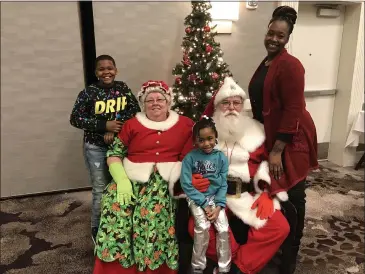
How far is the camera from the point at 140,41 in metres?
3.50

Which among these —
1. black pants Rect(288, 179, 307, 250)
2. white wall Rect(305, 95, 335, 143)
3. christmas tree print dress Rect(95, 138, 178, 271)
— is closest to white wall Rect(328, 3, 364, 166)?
white wall Rect(305, 95, 335, 143)

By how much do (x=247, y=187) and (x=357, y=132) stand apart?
2.74 meters

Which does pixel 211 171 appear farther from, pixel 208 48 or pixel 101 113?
pixel 208 48

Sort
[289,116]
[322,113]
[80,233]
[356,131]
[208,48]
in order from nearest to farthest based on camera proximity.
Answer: [289,116] < [80,233] < [208,48] < [356,131] < [322,113]

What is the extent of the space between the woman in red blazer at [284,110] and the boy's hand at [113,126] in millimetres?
826

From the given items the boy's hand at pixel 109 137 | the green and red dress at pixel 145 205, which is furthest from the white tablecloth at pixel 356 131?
the boy's hand at pixel 109 137

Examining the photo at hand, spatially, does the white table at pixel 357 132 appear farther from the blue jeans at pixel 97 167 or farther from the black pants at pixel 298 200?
the blue jeans at pixel 97 167

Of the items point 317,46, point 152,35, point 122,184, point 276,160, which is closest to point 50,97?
point 152,35

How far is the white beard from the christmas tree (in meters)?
1.15

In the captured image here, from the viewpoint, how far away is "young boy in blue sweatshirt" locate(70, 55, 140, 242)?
7.39ft

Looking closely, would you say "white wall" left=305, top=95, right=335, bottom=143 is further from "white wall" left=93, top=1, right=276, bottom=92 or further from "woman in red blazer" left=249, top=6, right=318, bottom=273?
"woman in red blazer" left=249, top=6, right=318, bottom=273

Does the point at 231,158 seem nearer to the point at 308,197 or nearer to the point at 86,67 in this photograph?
the point at 308,197

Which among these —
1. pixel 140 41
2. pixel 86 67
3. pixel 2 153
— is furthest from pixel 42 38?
pixel 2 153

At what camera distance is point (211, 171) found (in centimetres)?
196
